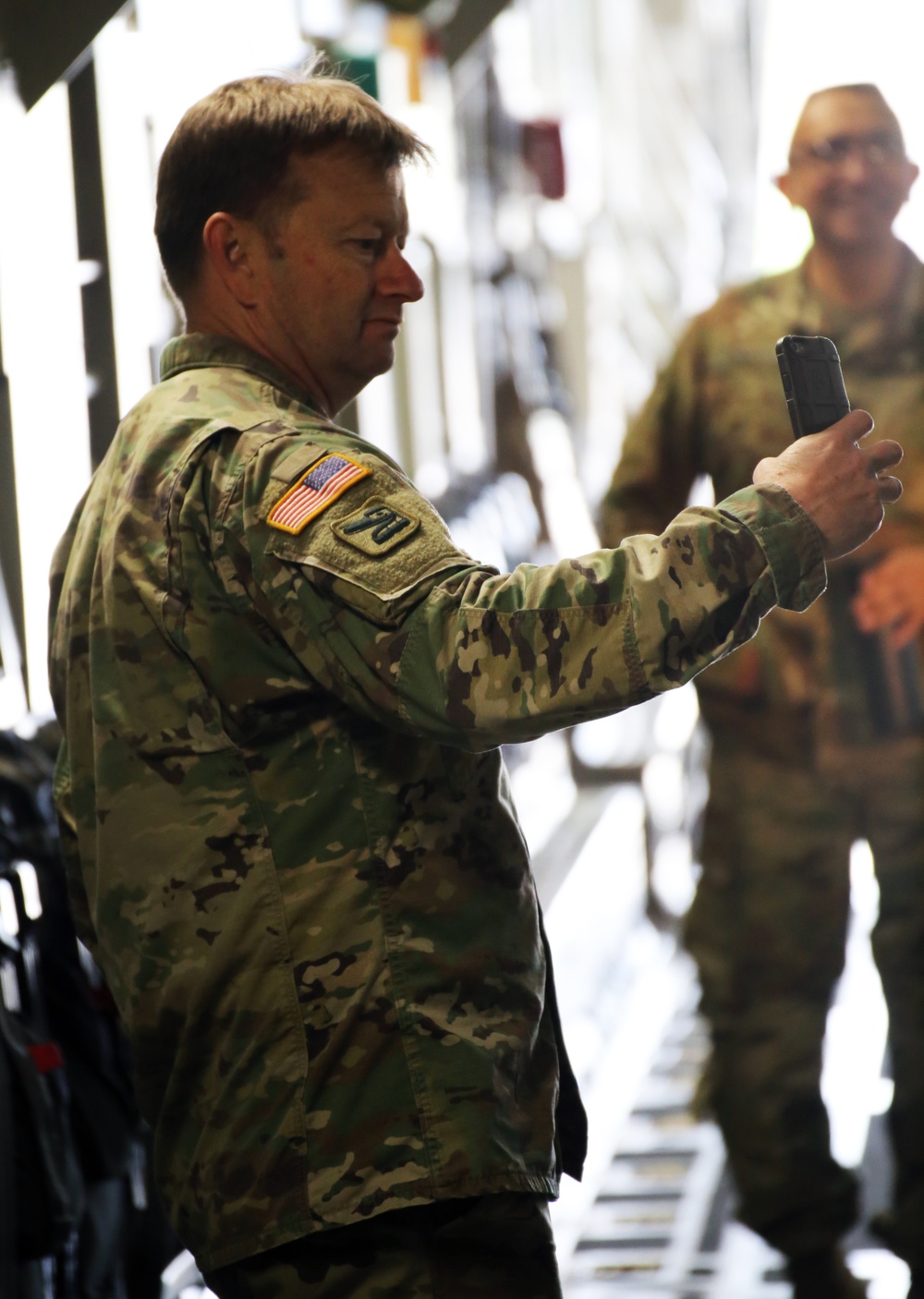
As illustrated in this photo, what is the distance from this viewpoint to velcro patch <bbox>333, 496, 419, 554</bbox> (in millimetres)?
1242

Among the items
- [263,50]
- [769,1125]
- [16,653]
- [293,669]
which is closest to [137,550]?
[293,669]

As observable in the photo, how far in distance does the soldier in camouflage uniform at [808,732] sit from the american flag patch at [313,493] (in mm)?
1763

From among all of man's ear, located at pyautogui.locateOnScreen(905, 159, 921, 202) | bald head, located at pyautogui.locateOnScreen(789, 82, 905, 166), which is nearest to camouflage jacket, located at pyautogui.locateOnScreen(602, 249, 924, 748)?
man's ear, located at pyautogui.locateOnScreen(905, 159, 921, 202)

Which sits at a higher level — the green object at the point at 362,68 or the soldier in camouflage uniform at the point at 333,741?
the green object at the point at 362,68

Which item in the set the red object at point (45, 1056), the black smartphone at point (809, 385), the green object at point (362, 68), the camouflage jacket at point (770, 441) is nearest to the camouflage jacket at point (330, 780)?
the black smartphone at point (809, 385)

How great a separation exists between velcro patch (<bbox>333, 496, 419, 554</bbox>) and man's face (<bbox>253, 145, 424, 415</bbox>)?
10.6 inches

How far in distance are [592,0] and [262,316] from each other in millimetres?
8946

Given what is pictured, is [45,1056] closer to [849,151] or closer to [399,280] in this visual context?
[399,280]

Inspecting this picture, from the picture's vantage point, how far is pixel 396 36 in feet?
15.8

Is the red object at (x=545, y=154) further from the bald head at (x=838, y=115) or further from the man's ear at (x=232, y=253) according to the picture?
the man's ear at (x=232, y=253)

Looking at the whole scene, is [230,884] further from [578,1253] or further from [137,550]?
[578,1253]

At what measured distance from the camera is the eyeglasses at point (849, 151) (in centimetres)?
286

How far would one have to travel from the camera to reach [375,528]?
125 cm

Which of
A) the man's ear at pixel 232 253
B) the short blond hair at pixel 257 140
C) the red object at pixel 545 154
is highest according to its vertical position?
the red object at pixel 545 154
